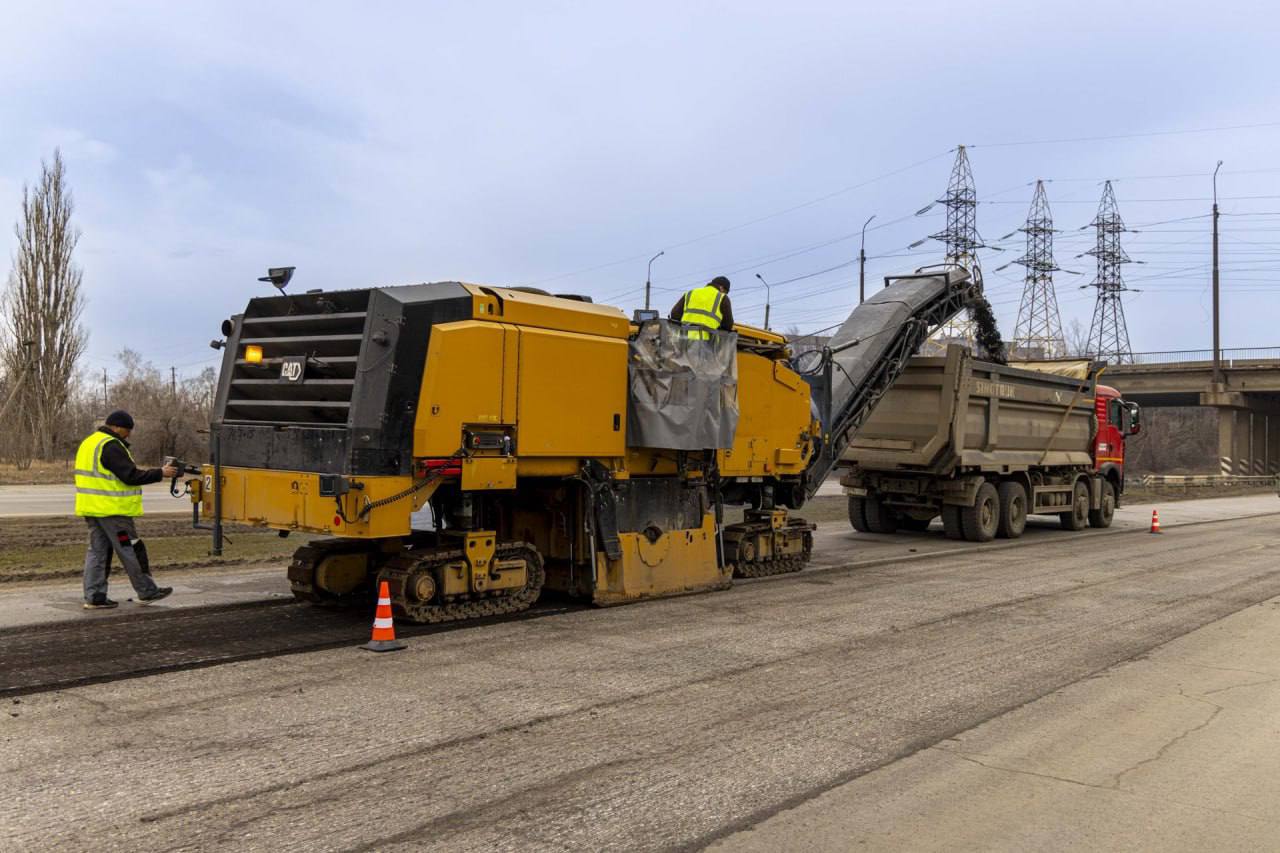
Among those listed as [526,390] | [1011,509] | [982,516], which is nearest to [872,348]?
[982,516]

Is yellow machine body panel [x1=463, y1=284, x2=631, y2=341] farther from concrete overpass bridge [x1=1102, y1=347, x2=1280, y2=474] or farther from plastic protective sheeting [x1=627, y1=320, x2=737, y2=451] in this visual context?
concrete overpass bridge [x1=1102, y1=347, x2=1280, y2=474]

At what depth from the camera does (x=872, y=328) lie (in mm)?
14125

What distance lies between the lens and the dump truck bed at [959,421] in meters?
15.4

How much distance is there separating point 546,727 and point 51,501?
70.8 ft

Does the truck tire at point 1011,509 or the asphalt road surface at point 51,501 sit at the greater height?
the truck tire at point 1011,509

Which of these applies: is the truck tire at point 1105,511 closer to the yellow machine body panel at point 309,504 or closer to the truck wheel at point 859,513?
the truck wheel at point 859,513

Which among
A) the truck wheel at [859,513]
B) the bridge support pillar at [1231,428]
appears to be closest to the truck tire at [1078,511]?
the truck wheel at [859,513]

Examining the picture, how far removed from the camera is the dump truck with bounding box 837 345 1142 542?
50.9 ft

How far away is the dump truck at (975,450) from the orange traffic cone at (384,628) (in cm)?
846

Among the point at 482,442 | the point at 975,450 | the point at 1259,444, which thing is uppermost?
the point at 1259,444

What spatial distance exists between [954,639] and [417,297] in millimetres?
5069

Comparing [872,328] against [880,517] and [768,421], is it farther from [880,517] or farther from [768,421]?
[880,517]

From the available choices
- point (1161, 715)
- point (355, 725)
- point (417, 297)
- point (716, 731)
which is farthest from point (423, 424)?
point (1161, 715)

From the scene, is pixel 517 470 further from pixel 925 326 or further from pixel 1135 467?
pixel 1135 467
